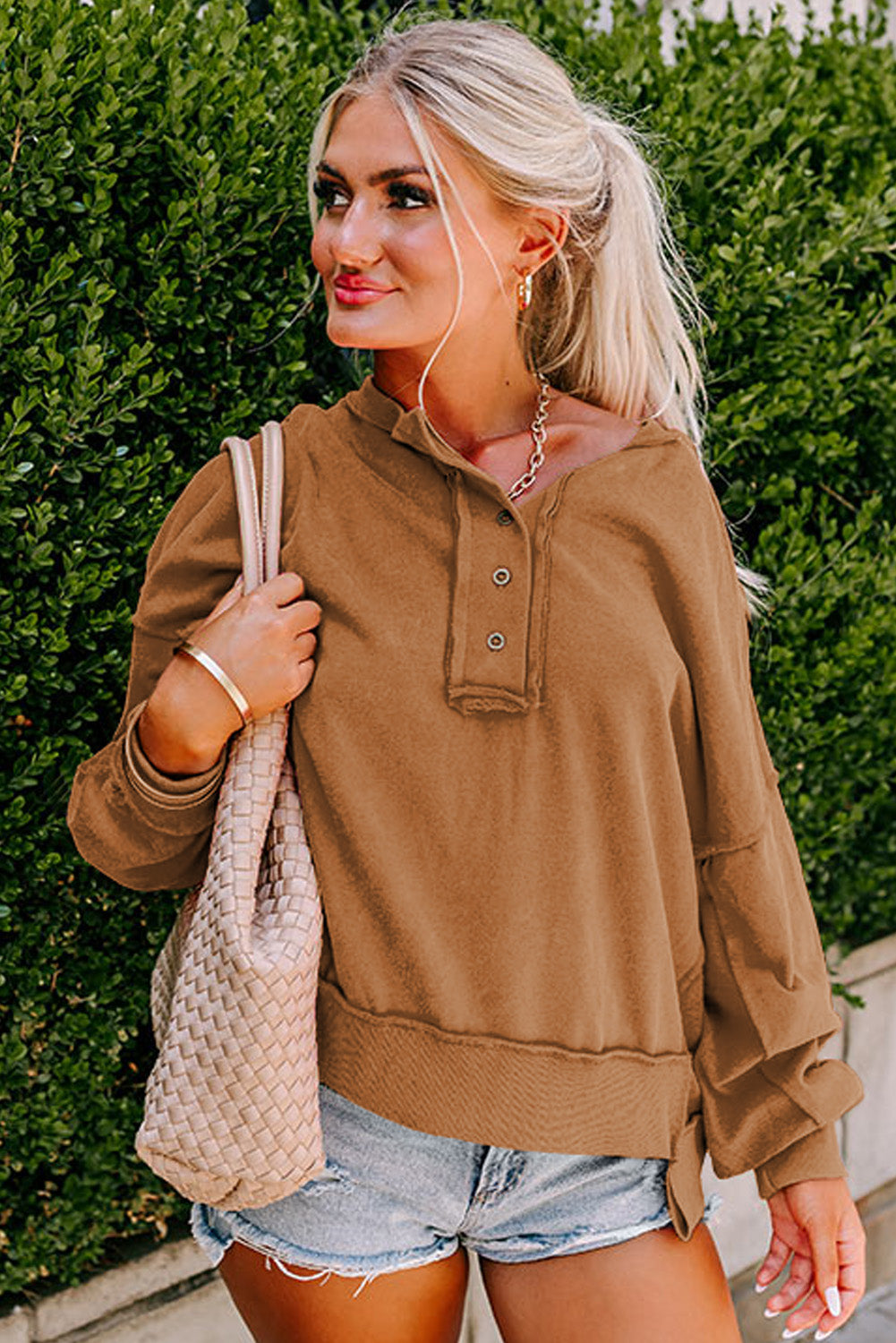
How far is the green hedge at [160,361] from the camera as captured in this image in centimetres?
221

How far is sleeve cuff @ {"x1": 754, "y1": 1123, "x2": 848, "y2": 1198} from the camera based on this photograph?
6.24 ft

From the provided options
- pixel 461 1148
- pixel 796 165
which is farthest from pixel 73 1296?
pixel 796 165

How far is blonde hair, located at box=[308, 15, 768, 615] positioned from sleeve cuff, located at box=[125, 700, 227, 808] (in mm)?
507

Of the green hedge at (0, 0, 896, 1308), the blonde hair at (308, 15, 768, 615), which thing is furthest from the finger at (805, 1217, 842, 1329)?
the green hedge at (0, 0, 896, 1308)

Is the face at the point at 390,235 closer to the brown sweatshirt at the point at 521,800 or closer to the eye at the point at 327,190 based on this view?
the eye at the point at 327,190

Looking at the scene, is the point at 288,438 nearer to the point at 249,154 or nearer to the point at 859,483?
the point at 249,154

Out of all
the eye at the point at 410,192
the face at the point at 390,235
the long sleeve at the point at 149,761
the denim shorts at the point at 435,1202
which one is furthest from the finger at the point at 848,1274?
the eye at the point at 410,192

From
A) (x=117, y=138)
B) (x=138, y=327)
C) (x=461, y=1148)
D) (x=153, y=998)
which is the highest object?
(x=117, y=138)

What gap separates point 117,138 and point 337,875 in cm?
117

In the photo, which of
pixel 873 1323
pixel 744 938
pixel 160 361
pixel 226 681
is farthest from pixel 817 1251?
pixel 873 1323

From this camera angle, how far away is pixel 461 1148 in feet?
5.97

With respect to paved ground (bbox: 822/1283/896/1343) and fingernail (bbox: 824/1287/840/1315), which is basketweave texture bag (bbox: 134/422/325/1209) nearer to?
fingernail (bbox: 824/1287/840/1315)

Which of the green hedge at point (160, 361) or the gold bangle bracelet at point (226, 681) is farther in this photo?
the green hedge at point (160, 361)

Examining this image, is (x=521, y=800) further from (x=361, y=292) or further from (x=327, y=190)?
(x=327, y=190)
